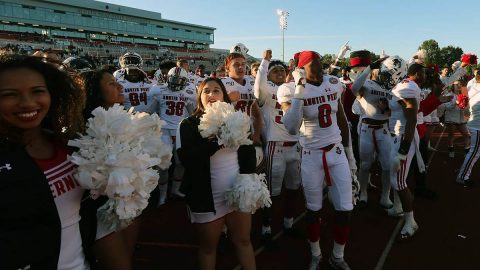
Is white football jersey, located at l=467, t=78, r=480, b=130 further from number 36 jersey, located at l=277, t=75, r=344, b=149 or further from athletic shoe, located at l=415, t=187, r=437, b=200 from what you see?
number 36 jersey, located at l=277, t=75, r=344, b=149

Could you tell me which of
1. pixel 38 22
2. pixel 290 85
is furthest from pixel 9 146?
pixel 38 22

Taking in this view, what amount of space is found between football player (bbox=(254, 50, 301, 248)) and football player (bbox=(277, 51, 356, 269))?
32.0 inches

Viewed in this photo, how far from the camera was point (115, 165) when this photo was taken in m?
1.69

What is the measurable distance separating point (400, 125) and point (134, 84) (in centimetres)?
438

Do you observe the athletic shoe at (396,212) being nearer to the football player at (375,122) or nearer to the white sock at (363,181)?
the football player at (375,122)

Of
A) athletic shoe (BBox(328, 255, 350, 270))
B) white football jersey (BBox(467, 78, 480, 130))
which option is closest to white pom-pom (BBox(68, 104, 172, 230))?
athletic shoe (BBox(328, 255, 350, 270))

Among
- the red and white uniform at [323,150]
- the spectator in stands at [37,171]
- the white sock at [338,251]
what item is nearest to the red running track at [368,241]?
the white sock at [338,251]

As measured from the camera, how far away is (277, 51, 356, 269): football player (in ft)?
11.8

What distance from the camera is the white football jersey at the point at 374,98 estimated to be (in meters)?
5.11

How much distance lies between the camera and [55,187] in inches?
63.4

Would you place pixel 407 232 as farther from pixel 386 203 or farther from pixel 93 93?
pixel 93 93

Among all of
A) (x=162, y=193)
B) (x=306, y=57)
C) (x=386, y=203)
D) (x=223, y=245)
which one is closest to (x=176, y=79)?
(x=162, y=193)

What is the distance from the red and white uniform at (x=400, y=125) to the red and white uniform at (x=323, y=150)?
107cm

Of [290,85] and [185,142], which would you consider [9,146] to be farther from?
[290,85]
